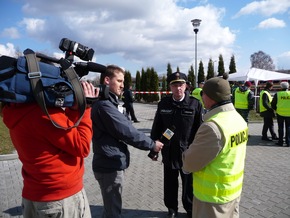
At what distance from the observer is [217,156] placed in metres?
2.26

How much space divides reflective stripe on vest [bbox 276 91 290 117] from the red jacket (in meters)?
8.20

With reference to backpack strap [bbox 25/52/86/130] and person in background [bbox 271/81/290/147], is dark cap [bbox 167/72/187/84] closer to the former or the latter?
backpack strap [bbox 25/52/86/130]

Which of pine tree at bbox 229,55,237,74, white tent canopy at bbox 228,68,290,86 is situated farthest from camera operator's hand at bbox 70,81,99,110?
pine tree at bbox 229,55,237,74

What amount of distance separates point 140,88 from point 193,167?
34.0 m

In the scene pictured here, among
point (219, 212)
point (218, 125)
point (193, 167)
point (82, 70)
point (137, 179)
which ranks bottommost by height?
point (137, 179)

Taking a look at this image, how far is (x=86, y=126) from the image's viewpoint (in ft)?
5.76

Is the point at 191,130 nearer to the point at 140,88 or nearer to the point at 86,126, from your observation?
the point at 86,126

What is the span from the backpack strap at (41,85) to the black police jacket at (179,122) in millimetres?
2125

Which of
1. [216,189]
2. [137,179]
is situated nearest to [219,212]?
[216,189]

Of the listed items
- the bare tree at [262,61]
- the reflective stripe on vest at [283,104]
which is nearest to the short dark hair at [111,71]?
the reflective stripe on vest at [283,104]

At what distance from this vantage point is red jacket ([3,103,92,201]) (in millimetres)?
1648

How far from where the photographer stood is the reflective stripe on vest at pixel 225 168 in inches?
87.9

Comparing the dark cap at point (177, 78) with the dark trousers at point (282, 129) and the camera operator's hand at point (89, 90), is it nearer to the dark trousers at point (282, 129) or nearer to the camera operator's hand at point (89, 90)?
the camera operator's hand at point (89, 90)

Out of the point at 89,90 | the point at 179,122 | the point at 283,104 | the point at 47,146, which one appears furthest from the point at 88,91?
the point at 283,104
